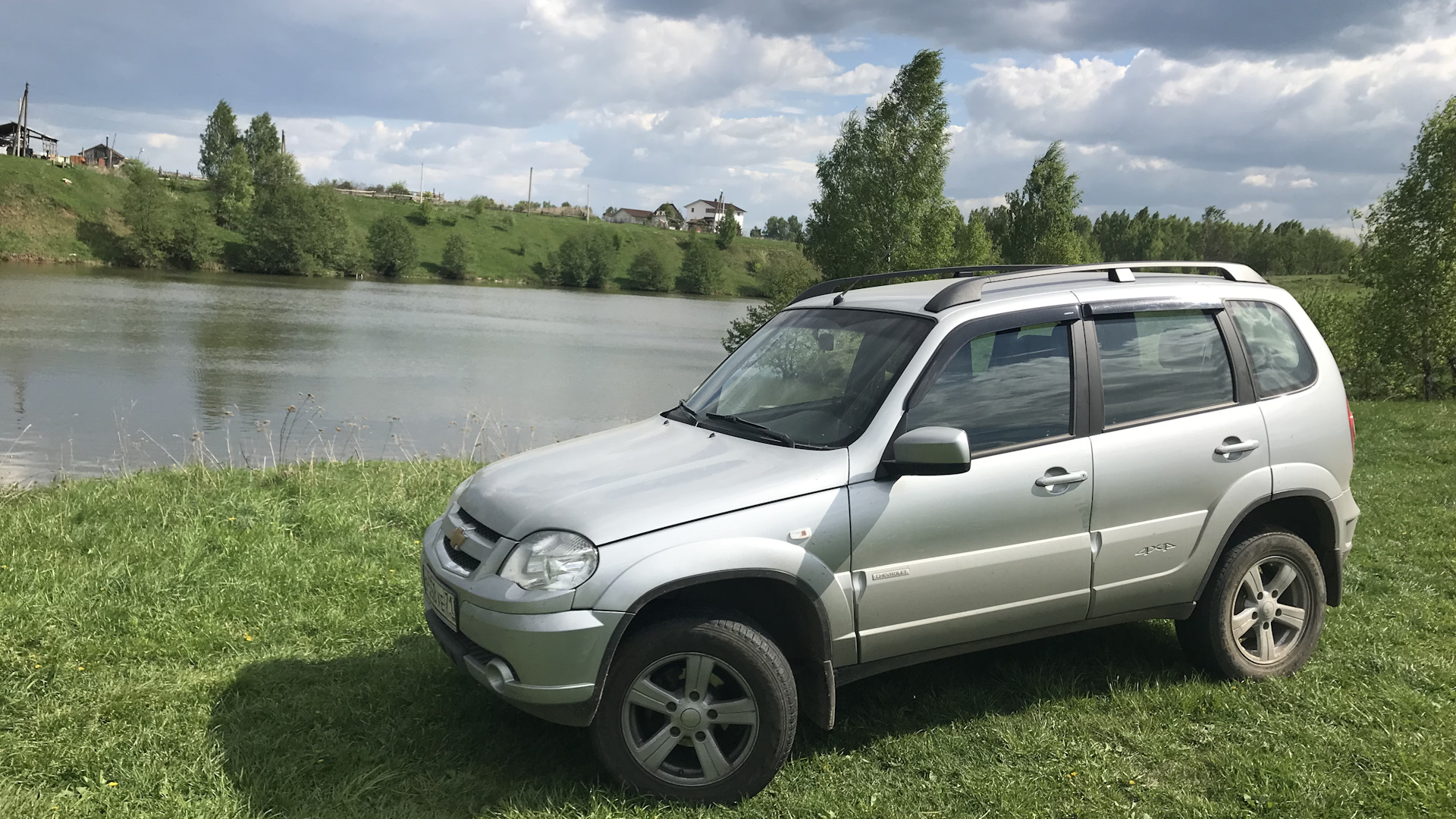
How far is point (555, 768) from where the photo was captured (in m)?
3.79

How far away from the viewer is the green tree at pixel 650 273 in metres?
117

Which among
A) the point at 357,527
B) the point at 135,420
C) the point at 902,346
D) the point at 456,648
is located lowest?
the point at 135,420

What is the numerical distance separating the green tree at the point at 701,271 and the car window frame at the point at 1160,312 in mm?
112930

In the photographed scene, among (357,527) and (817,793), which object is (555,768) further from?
(357,527)

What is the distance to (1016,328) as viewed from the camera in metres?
4.06

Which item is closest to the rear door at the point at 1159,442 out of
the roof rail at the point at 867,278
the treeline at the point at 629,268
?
the roof rail at the point at 867,278

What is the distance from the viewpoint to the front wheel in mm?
3336

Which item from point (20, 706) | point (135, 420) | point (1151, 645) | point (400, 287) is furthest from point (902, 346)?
point (400, 287)

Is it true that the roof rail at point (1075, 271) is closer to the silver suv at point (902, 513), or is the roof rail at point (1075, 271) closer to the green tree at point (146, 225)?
the silver suv at point (902, 513)

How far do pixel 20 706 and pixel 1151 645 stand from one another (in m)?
5.54

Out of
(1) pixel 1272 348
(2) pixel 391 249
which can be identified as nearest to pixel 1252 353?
(1) pixel 1272 348

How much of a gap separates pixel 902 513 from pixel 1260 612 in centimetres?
225

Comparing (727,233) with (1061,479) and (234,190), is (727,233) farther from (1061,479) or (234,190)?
(1061,479)

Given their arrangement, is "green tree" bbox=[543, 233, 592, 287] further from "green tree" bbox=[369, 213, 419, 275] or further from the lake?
the lake
